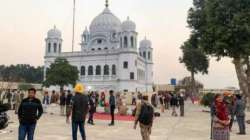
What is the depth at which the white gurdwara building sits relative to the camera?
66312 mm

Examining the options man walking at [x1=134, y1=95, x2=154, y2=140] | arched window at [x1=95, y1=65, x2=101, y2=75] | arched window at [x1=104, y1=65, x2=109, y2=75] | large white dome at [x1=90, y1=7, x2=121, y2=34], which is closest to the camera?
man walking at [x1=134, y1=95, x2=154, y2=140]

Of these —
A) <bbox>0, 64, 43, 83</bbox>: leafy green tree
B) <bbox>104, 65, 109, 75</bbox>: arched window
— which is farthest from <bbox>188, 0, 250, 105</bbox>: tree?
<bbox>0, 64, 43, 83</bbox>: leafy green tree

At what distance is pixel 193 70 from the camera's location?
180ft

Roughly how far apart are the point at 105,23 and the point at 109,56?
10003 millimetres

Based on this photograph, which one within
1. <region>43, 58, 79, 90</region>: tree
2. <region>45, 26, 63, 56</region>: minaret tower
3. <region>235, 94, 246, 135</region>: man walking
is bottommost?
<region>235, 94, 246, 135</region>: man walking

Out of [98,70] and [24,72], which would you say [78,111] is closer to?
[98,70]

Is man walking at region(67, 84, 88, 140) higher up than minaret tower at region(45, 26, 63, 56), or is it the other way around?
minaret tower at region(45, 26, 63, 56)

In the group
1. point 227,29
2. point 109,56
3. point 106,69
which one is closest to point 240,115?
point 227,29

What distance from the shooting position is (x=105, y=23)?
75125 mm

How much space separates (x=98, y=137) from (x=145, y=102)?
4010 mm

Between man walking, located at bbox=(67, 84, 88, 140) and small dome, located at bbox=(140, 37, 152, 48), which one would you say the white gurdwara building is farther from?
man walking, located at bbox=(67, 84, 88, 140)

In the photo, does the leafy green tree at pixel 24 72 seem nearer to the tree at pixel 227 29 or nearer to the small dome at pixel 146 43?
the small dome at pixel 146 43

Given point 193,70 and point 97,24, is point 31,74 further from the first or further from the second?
point 193,70

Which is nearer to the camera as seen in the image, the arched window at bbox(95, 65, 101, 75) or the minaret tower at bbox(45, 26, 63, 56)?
the arched window at bbox(95, 65, 101, 75)
